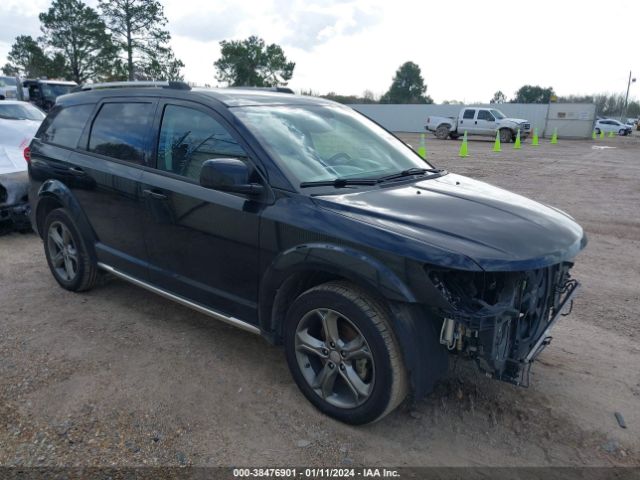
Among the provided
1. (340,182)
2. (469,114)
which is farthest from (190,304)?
(469,114)

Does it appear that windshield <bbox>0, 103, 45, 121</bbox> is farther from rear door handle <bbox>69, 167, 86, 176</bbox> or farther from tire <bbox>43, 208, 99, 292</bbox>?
rear door handle <bbox>69, 167, 86, 176</bbox>

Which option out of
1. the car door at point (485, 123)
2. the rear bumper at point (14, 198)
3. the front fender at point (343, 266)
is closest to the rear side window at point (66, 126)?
the rear bumper at point (14, 198)

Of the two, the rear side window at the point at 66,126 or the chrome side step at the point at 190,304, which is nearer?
the chrome side step at the point at 190,304

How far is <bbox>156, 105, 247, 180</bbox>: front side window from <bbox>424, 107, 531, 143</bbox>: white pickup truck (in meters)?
27.3

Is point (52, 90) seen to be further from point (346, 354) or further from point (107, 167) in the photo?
point (346, 354)

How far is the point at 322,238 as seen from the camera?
9.62 feet

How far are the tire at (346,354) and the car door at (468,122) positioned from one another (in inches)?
1162

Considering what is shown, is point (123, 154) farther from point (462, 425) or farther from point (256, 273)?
point (462, 425)

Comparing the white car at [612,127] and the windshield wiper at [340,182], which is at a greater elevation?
the white car at [612,127]

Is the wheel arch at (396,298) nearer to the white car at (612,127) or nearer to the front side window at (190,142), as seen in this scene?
the front side window at (190,142)

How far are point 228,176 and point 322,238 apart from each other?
67 centimetres

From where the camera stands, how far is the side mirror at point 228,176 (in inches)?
121

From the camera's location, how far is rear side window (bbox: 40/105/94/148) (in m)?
4.70

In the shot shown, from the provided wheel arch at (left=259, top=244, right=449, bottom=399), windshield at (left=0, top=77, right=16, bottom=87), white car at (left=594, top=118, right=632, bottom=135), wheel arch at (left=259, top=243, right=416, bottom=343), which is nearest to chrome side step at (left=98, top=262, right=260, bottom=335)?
wheel arch at (left=259, top=243, right=416, bottom=343)
